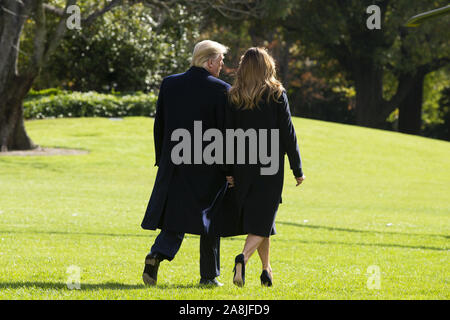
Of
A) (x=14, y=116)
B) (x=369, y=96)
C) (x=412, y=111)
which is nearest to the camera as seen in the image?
(x=14, y=116)

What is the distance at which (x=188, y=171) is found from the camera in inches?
229

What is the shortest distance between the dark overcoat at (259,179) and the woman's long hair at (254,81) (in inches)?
2.4

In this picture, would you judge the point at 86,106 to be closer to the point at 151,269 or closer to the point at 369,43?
the point at 369,43

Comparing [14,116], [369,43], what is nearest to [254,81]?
[14,116]

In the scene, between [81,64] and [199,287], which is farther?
[81,64]

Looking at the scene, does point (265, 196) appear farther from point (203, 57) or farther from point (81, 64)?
point (81, 64)

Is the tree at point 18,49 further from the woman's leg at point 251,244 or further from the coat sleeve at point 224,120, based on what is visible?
the woman's leg at point 251,244

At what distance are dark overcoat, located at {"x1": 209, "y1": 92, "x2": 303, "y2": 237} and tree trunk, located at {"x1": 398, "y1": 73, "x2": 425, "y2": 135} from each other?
36.3 m

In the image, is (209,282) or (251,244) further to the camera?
(209,282)

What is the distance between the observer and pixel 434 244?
9.79 metres

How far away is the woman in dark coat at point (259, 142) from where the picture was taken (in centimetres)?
575

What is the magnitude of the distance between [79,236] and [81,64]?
72.0 feet

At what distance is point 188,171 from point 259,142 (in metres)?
0.61
